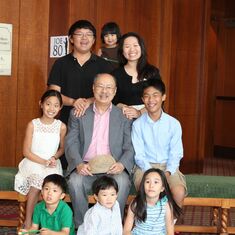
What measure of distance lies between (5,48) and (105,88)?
1914 millimetres

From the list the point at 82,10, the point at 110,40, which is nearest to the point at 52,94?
the point at 110,40

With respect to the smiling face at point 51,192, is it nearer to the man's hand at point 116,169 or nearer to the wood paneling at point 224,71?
the man's hand at point 116,169

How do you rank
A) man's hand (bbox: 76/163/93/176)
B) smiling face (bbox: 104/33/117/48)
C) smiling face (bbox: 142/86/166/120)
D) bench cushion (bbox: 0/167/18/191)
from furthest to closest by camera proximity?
smiling face (bbox: 104/33/117/48)
bench cushion (bbox: 0/167/18/191)
smiling face (bbox: 142/86/166/120)
man's hand (bbox: 76/163/93/176)

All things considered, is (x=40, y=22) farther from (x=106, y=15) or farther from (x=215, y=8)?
(x=215, y=8)

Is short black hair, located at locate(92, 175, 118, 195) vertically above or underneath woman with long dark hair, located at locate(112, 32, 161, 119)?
underneath

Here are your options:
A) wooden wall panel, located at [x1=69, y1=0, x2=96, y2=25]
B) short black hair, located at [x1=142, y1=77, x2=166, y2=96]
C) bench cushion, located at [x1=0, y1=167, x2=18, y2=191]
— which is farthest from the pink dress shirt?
wooden wall panel, located at [x1=69, y1=0, x2=96, y2=25]

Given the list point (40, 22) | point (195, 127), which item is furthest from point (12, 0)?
point (195, 127)

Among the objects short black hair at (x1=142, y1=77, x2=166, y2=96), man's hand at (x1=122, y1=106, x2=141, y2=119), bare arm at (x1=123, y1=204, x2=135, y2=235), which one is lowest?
bare arm at (x1=123, y1=204, x2=135, y2=235)

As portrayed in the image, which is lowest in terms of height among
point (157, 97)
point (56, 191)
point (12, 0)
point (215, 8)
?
point (56, 191)

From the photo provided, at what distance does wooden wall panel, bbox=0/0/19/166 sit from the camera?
5754 mm

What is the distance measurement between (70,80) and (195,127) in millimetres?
3892

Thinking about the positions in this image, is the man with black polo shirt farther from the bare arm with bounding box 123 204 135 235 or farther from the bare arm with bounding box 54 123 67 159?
the bare arm with bounding box 123 204 135 235

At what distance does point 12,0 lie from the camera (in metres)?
5.74

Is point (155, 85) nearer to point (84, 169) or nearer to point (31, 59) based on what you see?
point (84, 169)
